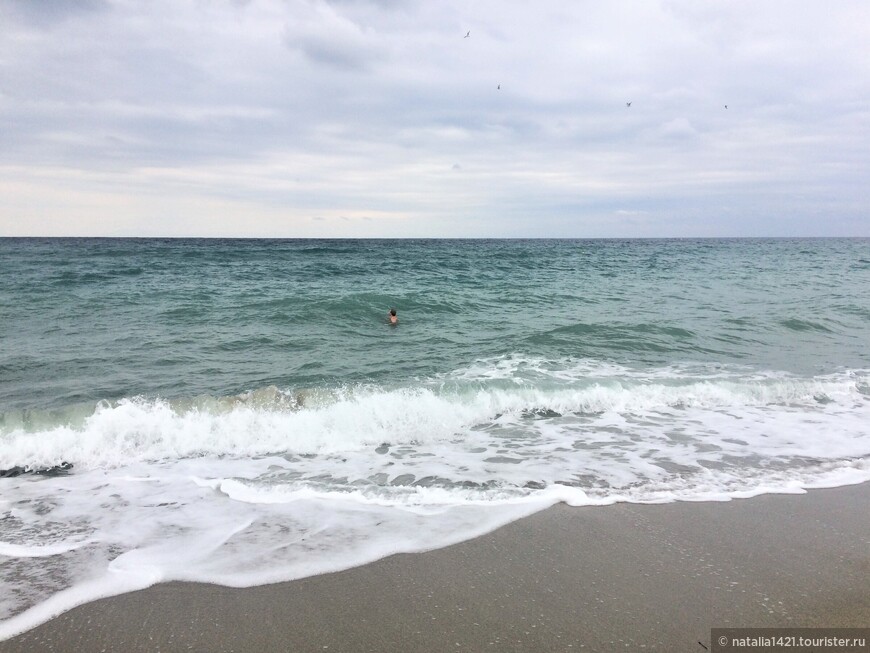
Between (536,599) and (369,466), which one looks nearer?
(536,599)

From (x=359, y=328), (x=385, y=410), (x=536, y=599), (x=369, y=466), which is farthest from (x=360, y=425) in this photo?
(x=359, y=328)

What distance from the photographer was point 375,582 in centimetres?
359

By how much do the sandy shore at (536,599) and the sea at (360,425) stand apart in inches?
11.6

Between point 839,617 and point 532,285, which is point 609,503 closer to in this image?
point 839,617

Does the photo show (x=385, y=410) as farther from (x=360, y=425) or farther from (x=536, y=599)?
(x=536, y=599)

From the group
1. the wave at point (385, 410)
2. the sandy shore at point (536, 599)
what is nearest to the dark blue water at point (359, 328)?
the wave at point (385, 410)

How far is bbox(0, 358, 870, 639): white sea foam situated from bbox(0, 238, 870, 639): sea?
3cm

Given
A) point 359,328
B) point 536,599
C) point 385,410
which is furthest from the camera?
point 359,328

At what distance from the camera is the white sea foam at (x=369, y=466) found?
13.1ft

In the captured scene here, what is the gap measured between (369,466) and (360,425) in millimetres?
1315

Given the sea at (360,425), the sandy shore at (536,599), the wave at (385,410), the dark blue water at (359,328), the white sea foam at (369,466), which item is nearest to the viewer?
the sandy shore at (536,599)

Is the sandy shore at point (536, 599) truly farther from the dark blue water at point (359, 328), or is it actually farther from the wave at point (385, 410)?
the dark blue water at point (359, 328)

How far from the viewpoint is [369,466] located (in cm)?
598

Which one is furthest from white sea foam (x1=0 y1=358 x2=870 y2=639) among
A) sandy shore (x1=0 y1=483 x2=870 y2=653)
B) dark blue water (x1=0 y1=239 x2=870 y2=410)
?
dark blue water (x1=0 y1=239 x2=870 y2=410)
